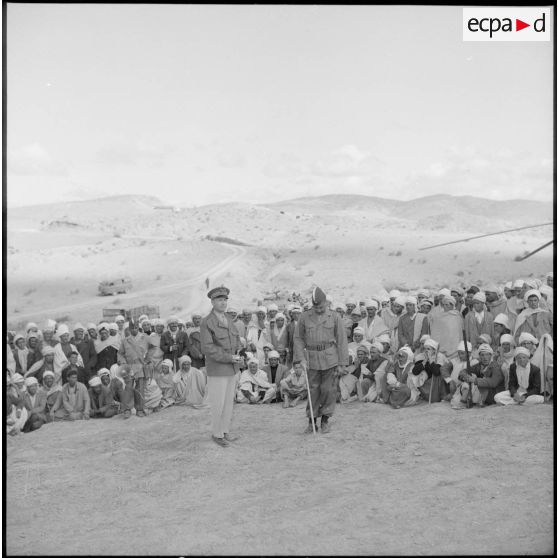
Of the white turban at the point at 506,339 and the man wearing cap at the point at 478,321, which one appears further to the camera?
the man wearing cap at the point at 478,321

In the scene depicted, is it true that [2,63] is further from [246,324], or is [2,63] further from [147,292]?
[147,292]

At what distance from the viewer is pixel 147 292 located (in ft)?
35.4

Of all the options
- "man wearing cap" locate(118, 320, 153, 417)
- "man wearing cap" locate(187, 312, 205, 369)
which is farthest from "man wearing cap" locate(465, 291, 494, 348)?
"man wearing cap" locate(118, 320, 153, 417)

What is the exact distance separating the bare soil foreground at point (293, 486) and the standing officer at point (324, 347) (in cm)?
33

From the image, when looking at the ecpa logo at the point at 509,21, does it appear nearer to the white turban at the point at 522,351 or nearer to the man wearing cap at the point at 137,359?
the white turban at the point at 522,351

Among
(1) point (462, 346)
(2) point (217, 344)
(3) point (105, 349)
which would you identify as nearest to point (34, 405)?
(3) point (105, 349)

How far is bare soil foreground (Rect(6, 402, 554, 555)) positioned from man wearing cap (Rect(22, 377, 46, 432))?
5.4 inches

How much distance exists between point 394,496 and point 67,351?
13.4ft

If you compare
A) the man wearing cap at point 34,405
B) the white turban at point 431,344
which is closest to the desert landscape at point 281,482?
the man wearing cap at point 34,405

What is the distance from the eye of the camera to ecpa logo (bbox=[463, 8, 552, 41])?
16.3 feet

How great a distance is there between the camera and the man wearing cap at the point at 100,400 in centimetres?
705

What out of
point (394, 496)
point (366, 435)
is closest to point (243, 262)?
point (366, 435)

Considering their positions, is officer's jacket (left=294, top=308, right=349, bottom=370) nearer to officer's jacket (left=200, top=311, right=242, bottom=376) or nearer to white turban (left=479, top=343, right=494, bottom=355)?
officer's jacket (left=200, top=311, right=242, bottom=376)

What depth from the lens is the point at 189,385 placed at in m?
7.37
